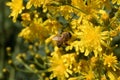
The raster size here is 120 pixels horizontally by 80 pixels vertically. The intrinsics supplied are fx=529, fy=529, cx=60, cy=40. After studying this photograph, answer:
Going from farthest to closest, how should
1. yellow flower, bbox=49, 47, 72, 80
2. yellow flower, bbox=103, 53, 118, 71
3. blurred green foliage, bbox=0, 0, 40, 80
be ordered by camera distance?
blurred green foliage, bbox=0, 0, 40, 80 < yellow flower, bbox=49, 47, 72, 80 < yellow flower, bbox=103, 53, 118, 71

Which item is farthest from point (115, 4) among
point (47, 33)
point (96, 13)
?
point (47, 33)

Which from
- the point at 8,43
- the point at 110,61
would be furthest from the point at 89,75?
the point at 8,43

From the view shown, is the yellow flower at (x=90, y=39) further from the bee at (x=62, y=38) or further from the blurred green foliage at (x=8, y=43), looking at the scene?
the blurred green foliage at (x=8, y=43)

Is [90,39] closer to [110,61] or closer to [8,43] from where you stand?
[110,61]

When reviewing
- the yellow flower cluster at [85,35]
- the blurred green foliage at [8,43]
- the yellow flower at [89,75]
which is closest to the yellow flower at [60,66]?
the yellow flower cluster at [85,35]

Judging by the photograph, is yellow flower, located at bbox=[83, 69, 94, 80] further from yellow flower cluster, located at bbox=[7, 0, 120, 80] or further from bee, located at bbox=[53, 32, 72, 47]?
bee, located at bbox=[53, 32, 72, 47]

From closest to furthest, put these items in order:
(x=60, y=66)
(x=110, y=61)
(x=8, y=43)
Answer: (x=110, y=61) → (x=60, y=66) → (x=8, y=43)

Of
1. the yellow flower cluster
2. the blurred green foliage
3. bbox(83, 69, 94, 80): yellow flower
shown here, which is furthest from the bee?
the blurred green foliage

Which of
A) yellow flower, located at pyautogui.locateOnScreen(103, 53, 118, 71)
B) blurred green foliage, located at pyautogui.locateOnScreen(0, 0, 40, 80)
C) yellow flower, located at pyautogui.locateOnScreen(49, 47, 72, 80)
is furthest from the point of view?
blurred green foliage, located at pyautogui.locateOnScreen(0, 0, 40, 80)
